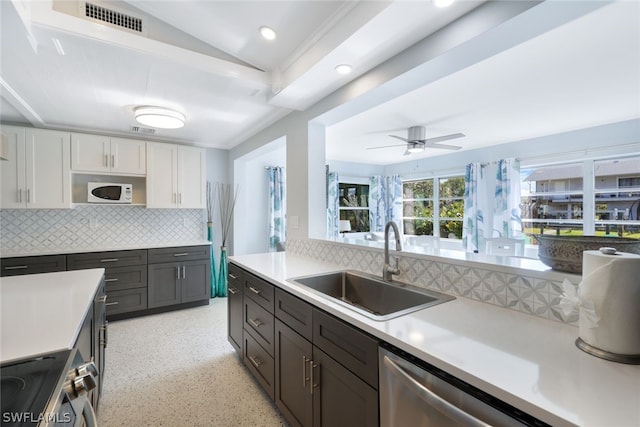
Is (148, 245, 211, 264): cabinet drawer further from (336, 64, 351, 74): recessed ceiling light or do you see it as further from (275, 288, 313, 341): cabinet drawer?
(336, 64, 351, 74): recessed ceiling light

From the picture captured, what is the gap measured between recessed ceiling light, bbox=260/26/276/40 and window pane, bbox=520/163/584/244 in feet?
15.2

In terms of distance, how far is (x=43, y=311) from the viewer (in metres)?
1.33

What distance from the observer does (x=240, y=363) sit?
8.10ft

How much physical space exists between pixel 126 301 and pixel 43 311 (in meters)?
2.37

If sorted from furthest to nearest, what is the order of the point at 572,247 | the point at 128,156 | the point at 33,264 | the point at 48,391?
1. the point at 128,156
2. the point at 33,264
3. the point at 572,247
4. the point at 48,391

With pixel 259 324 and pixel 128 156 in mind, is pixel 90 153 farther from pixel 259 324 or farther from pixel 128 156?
pixel 259 324

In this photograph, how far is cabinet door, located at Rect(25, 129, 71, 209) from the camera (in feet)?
10.1

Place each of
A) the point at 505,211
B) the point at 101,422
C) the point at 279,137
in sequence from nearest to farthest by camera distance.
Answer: the point at 101,422 → the point at 279,137 → the point at 505,211

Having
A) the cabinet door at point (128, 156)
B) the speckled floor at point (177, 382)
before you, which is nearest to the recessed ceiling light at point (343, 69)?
the speckled floor at point (177, 382)

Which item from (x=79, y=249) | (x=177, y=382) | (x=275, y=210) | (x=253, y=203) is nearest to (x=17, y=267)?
(x=79, y=249)

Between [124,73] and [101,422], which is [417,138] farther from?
[101,422]

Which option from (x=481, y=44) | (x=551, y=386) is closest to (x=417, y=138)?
(x=481, y=44)

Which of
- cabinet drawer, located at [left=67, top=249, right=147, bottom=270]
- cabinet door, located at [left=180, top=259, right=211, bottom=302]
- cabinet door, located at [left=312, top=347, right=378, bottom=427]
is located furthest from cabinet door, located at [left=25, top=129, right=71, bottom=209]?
cabinet door, located at [left=312, top=347, right=378, bottom=427]

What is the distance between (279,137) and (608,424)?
120 inches
